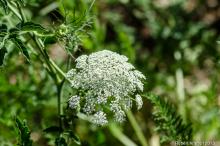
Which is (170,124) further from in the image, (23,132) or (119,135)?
(119,135)

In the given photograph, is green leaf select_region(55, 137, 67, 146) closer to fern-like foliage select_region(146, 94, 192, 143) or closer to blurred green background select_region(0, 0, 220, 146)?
fern-like foliage select_region(146, 94, 192, 143)

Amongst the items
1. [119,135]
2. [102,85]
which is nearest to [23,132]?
[102,85]

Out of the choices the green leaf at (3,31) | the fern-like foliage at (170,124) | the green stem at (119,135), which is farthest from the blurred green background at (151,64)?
the green leaf at (3,31)

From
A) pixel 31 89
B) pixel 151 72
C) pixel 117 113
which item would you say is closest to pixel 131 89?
pixel 117 113

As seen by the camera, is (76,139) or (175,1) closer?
(76,139)

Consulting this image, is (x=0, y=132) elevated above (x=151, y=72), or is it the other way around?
(x=151, y=72)

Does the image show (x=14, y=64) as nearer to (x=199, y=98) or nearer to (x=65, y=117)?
(x=65, y=117)

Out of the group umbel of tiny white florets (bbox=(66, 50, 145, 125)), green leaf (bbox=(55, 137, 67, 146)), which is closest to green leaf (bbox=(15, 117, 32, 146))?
green leaf (bbox=(55, 137, 67, 146))
